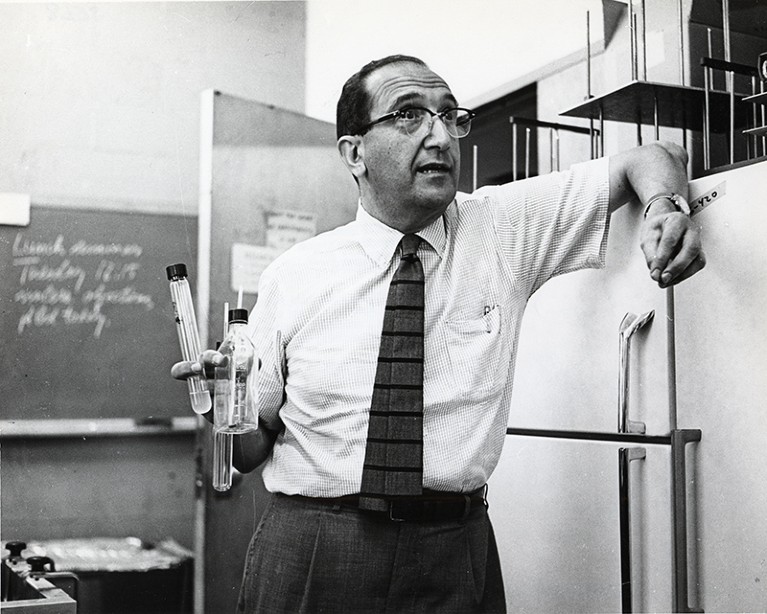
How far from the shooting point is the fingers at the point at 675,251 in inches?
47.7

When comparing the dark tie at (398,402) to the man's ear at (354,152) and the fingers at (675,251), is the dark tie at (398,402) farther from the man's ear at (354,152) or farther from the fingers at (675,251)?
the fingers at (675,251)

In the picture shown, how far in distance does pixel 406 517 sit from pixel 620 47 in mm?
1253

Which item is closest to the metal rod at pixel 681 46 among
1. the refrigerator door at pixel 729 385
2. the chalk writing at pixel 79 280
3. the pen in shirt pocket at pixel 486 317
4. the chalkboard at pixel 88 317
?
the refrigerator door at pixel 729 385

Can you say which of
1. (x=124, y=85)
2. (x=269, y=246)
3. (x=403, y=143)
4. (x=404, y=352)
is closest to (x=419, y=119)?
(x=403, y=143)

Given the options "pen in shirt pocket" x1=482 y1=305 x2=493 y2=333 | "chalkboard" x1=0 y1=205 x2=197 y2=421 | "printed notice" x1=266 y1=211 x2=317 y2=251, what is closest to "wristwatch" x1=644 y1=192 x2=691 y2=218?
"pen in shirt pocket" x1=482 y1=305 x2=493 y2=333

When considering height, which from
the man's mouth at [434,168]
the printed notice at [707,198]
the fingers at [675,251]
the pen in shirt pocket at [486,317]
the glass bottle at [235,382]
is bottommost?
the glass bottle at [235,382]

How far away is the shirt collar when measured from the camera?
1.51 m

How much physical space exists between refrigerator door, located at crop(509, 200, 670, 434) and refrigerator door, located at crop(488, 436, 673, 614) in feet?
0.19

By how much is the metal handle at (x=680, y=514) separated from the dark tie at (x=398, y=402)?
42 cm

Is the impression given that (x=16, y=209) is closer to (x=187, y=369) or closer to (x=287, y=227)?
(x=287, y=227)

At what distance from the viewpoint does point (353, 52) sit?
281 centimetres

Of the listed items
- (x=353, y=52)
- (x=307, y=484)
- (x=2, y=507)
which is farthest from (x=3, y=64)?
(x=307, y=484)

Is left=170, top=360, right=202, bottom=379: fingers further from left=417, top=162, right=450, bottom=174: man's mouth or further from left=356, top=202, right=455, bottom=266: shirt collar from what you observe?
left=417, top=162, right=450, bottom=174: man's mouth

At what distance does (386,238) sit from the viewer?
4.98ft
